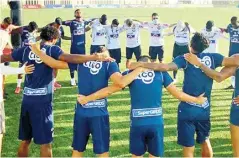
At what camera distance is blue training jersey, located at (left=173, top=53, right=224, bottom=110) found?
19.7 feet

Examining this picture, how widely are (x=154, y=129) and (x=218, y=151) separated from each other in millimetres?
2652

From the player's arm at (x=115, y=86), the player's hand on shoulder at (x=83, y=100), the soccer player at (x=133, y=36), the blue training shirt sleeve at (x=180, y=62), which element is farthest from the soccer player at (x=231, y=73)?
the soccer player at (x=133, y=36)

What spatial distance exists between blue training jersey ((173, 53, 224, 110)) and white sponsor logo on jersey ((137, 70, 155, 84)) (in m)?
0.58

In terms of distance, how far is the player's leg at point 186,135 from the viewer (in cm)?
607

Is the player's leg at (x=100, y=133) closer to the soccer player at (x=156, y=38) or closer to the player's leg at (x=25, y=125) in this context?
the player's leg at (x=25, y=125)

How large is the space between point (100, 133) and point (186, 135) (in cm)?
135

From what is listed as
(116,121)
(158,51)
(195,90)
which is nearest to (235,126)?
(195,90)

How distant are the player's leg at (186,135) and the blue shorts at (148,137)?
53 cm

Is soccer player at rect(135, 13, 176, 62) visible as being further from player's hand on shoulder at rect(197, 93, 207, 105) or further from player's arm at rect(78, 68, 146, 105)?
player's arm at rect(78, 68, 146, 105)

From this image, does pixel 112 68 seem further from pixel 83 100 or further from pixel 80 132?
pixel 80 132

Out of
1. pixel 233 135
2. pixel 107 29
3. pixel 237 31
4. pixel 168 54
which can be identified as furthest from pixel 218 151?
pixel 168 54

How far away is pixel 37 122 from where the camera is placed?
6.32 meters

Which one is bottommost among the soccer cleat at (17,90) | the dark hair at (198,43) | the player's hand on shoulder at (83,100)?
the soccer cleat at (17,90)

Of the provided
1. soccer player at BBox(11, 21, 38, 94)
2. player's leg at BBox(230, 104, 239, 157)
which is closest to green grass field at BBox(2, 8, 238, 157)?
soccer player at BBox(11, 21, 38, 94)
